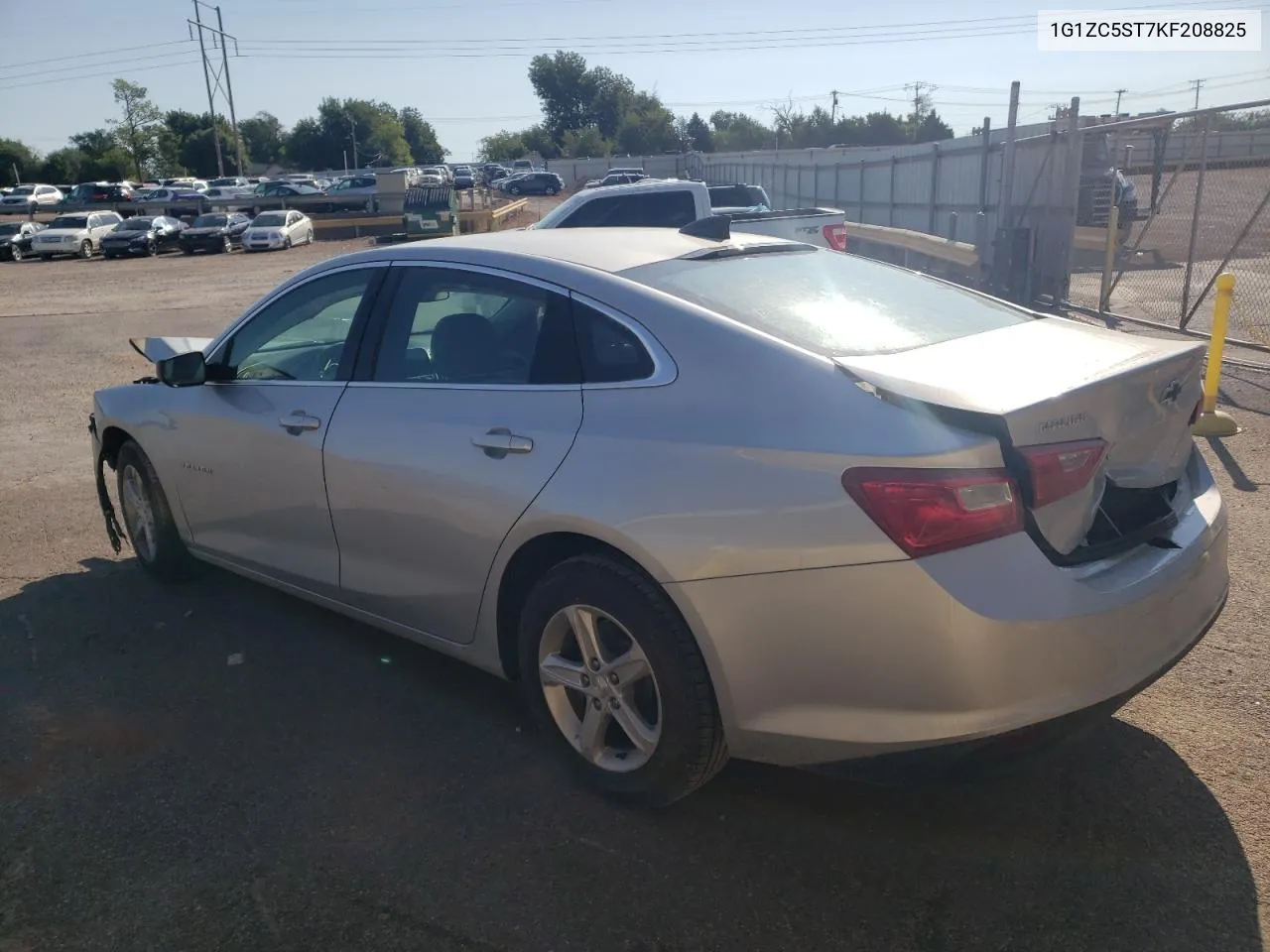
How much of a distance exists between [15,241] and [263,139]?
84.9 metres

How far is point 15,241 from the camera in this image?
123 ft

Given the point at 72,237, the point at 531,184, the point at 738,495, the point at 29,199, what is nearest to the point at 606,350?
the point at 738,495

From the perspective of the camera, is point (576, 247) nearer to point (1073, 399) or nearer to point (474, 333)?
point (474, 333)

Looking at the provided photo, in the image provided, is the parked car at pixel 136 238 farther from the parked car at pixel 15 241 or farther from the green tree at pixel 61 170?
the green tree at pixel 61 170

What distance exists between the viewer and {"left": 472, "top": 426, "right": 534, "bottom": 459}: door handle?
330 cm

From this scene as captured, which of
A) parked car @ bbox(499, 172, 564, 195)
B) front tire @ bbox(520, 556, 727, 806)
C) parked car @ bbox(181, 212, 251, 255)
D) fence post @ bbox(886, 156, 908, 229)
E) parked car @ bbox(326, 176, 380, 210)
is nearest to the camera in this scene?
front tire @ bbox(520, 556, 727, 806)

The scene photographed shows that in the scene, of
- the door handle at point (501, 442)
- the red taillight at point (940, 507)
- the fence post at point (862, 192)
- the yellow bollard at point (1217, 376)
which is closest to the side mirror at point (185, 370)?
the door handle at point (501, 442)

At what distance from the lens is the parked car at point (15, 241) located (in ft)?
123

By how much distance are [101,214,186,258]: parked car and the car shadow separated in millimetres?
37533

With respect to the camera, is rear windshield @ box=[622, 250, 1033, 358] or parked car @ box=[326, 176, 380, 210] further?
parked car @ box=[326, 176, 380, 210]

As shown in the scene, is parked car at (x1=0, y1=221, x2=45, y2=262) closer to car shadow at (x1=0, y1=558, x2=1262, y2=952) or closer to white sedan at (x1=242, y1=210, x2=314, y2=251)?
white sedan at (x1=242, y1=210, x2=314, y2=251)

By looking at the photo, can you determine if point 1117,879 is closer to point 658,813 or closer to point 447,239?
point 658,813

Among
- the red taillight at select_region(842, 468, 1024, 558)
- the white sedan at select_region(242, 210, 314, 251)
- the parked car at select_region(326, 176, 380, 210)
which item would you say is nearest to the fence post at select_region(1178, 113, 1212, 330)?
the red taillight at select_region(842, 468, 1024, 558)

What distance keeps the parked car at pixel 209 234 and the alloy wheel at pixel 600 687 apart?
3858cm
